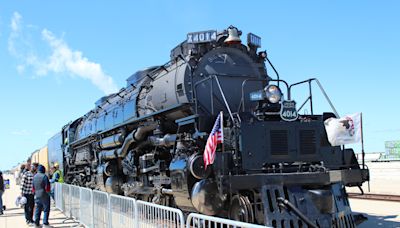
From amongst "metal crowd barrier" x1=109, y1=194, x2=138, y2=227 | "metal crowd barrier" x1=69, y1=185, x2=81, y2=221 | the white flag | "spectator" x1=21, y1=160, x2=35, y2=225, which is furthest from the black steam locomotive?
"spectator" x1=21, y1=160, x2=35, y2=225

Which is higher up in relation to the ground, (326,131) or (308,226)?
(326,131)

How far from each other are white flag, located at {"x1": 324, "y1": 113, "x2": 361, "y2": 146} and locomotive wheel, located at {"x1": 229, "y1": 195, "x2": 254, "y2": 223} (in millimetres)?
2380

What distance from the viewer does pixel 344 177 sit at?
25.1 feet

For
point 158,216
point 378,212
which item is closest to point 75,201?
point 158,216

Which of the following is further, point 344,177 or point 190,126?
point 190,126

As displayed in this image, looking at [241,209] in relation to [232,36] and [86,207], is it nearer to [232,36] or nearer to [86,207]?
[232,36]

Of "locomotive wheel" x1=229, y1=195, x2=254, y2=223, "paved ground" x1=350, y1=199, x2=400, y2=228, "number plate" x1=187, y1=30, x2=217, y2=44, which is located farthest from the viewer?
"paved ground" x1=350, y1=199, x2=400, y2=228

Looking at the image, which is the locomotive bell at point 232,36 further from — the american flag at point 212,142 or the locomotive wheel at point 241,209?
the locomotive wheel at point 241,209

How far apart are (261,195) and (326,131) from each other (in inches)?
95.9

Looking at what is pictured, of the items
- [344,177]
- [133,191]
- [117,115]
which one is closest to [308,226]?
[344,177]

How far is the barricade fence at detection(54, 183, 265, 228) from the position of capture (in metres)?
4.33

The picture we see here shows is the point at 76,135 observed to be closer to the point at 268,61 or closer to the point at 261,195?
the point at 268,61

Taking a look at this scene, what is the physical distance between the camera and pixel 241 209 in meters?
6.97

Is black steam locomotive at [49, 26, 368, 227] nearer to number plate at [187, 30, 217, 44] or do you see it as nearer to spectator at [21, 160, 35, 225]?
number plate at [187, 30, 217, 44]
